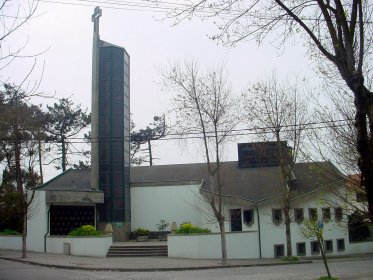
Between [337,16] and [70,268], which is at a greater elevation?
[337,16]

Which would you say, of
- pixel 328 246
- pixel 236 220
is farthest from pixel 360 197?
pixel 328 246

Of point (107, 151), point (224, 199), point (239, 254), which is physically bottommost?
point (239, 254)

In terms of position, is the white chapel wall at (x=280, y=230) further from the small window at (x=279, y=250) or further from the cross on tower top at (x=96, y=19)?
the cross on tower top at (x=96, y=19)

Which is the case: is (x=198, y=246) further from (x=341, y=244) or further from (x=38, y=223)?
(x=341, y=244)

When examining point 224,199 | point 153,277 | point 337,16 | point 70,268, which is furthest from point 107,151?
point 337,16

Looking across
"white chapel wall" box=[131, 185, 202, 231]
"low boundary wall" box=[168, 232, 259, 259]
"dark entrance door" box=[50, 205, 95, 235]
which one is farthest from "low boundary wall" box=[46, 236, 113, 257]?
"white chapel wall" box=[131, 185, 202, 231]

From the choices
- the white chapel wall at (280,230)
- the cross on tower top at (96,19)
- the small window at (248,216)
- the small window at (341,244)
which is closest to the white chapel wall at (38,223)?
the small window at (248,216)

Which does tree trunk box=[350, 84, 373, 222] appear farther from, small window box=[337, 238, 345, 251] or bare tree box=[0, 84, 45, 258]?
small window box=[337, 238, 345, 251]

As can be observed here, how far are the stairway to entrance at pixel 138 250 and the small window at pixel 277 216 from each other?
27.7ft

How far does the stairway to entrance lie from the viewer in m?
33.8

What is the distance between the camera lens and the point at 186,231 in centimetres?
3403

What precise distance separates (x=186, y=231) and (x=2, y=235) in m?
14.3

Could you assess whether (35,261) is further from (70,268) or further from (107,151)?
(107,151)

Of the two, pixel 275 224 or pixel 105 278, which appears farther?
pixel 275 224
